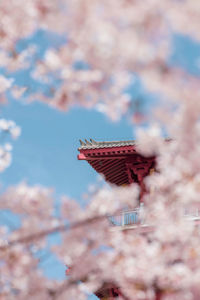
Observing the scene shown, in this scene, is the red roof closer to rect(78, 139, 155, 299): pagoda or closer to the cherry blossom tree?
rect(78, 139, 155, 299): pagoda

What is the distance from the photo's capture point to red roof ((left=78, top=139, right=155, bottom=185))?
13.9m

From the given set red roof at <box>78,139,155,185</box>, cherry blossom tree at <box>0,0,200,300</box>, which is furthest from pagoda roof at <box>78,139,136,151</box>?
cherry blossom tree at <box>0,0,200,300</box>

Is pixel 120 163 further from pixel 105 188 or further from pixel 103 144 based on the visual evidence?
pixel 105 188

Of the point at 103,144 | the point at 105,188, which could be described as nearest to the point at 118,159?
the point at 103,144

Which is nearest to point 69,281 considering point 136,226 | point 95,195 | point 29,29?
point 95,195

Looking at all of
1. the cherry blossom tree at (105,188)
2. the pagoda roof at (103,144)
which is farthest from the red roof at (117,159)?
the cherry blossom tree at (105,188)

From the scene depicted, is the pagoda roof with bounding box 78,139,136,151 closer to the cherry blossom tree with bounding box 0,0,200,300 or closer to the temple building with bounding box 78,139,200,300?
the temple building with bounding box 78,139,200,300

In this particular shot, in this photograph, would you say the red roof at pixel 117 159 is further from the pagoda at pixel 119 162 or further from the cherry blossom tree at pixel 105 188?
the cherry blossom tree at pixel 105 188

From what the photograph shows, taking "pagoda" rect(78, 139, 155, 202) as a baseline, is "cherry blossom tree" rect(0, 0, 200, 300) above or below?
below

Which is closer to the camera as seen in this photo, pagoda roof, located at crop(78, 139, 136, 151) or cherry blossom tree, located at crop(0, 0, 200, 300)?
cherry blossom tree, located at crop(0, 0, 200, 300)

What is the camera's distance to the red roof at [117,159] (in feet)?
45.6

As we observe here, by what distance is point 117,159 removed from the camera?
47.7 ft

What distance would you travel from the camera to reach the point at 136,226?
41.3 ft

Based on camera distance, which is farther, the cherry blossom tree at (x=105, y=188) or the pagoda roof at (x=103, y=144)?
the pagoda roof at (x=103, y=144)
